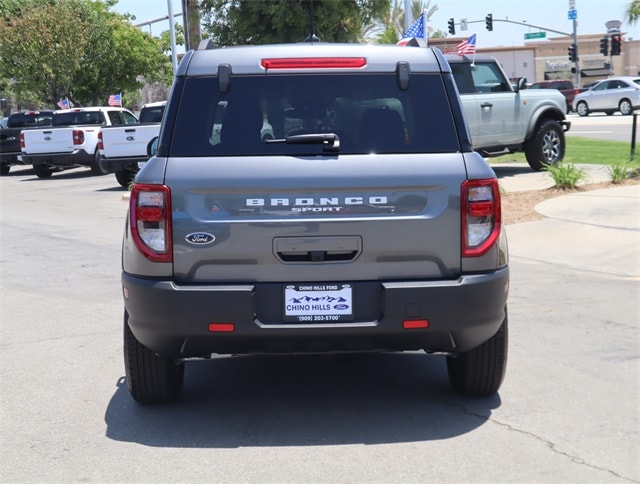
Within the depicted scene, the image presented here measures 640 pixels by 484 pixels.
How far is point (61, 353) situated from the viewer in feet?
23.1

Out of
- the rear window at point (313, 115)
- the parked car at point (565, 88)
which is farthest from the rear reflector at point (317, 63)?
the parked car at point (565, 88)

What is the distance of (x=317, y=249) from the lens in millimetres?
4914

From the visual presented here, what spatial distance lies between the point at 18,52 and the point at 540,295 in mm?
37402

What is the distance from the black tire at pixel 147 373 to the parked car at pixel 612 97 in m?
38.4

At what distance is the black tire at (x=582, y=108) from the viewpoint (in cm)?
4297

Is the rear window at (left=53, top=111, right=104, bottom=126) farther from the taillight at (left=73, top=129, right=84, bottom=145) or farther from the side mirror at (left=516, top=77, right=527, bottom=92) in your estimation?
the side mirror at (left=516, top=77, right=527, bottom=92)

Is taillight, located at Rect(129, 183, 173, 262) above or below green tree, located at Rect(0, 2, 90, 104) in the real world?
below

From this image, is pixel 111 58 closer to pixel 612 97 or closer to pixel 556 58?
pixel 612 97

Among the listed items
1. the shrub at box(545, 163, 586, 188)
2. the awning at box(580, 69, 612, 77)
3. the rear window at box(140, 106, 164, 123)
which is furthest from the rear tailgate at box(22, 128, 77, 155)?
the awning at box(580, 69, 612, 77)

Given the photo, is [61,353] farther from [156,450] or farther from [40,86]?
[40,86]

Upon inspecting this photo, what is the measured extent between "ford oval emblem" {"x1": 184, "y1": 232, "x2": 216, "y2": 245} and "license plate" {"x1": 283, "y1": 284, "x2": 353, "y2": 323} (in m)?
0.45

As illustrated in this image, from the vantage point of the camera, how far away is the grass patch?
1909 cm

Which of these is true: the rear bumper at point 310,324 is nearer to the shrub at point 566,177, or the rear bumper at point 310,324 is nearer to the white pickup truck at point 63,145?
the shrub at point 566,177

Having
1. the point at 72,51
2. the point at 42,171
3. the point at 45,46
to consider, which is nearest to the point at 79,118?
the point at 42,171
